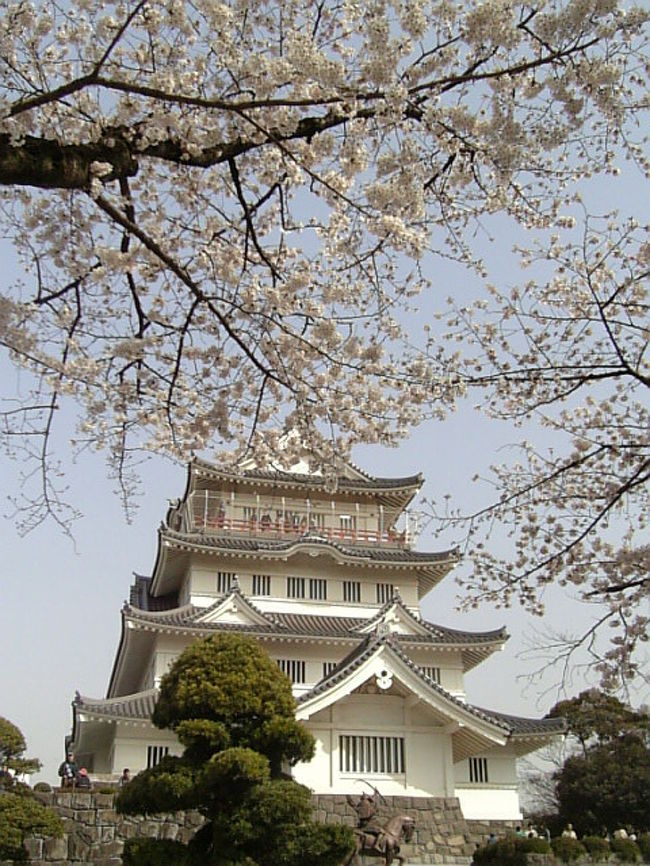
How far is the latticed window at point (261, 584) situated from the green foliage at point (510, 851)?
9.01 meters

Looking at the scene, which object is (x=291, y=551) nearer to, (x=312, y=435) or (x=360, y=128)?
(x=312, y=435)

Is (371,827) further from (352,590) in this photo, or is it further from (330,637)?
(352,590)

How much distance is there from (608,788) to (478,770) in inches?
516

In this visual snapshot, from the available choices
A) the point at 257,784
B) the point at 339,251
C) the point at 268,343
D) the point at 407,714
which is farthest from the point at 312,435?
the point at 407,714

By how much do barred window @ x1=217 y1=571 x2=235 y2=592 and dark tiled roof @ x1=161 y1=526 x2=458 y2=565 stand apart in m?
0.92

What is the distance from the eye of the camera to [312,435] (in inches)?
249

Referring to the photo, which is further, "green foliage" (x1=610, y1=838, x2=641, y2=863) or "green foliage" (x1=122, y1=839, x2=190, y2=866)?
"green foliage" (x1=610, y1=838, x2=641, y2=863)

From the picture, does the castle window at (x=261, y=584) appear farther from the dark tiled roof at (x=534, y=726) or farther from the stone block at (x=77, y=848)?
the stone block at (x=77, y=848)

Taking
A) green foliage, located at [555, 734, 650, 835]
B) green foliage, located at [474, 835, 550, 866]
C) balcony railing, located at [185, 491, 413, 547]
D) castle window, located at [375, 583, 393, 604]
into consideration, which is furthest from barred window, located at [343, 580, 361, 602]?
green foliage, located at [555, 734, 650, 835]

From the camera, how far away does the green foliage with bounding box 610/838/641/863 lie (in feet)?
62.0

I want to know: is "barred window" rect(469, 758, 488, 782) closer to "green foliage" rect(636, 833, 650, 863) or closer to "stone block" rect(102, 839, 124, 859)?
"green foliage" rect(636, 833, 650, 863)

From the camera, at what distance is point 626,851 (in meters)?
19.3

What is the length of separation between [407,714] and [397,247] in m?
14.3

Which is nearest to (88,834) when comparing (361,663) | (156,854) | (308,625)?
(156,854)
